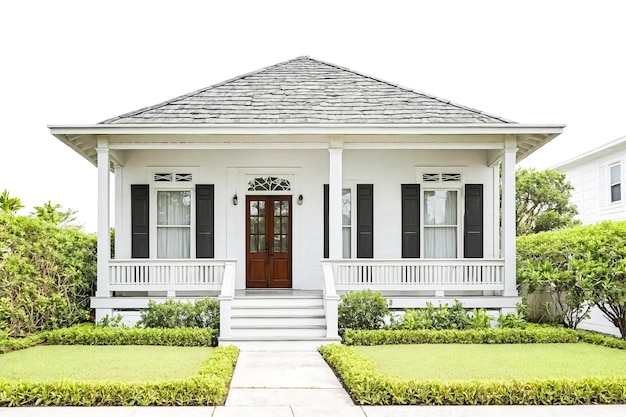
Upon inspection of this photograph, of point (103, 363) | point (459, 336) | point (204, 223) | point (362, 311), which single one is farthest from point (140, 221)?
point (459, 336)

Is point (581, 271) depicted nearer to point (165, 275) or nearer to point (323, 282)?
point (323, 282)

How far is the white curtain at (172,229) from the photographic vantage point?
15.8m

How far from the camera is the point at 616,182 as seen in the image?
22.6 metres

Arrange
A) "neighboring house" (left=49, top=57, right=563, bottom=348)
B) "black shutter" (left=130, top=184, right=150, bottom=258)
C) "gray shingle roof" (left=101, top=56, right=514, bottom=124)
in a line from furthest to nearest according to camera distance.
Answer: "black shutter" (left=130, top=184, right=150, bottom=258) → "gray shingle roof" (left=101, top=56, right=514, bottom=124) → "neighboring house" (left=49, top=57, right=563, bottom=348)

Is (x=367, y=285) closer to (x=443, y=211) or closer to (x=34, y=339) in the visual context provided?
(x=443, y=211)

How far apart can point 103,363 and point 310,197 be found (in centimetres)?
736

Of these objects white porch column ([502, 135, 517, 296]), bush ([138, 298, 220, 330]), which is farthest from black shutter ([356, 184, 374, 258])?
bush ([138, 298, 220, 330])

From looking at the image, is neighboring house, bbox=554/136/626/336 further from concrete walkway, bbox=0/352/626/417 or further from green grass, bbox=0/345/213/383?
green grass, bbox=0/345/213/383

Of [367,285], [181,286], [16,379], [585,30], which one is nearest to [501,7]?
[585,30]

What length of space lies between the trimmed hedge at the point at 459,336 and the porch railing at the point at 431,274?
1644 millimetres

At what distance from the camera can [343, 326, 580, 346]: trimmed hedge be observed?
39.3 feet

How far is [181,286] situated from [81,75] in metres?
12.4

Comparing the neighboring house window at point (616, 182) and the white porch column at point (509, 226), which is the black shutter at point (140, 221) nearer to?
the white porch column at point (509, 226)

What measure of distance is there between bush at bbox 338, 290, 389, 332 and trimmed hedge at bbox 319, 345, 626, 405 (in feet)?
16.5
